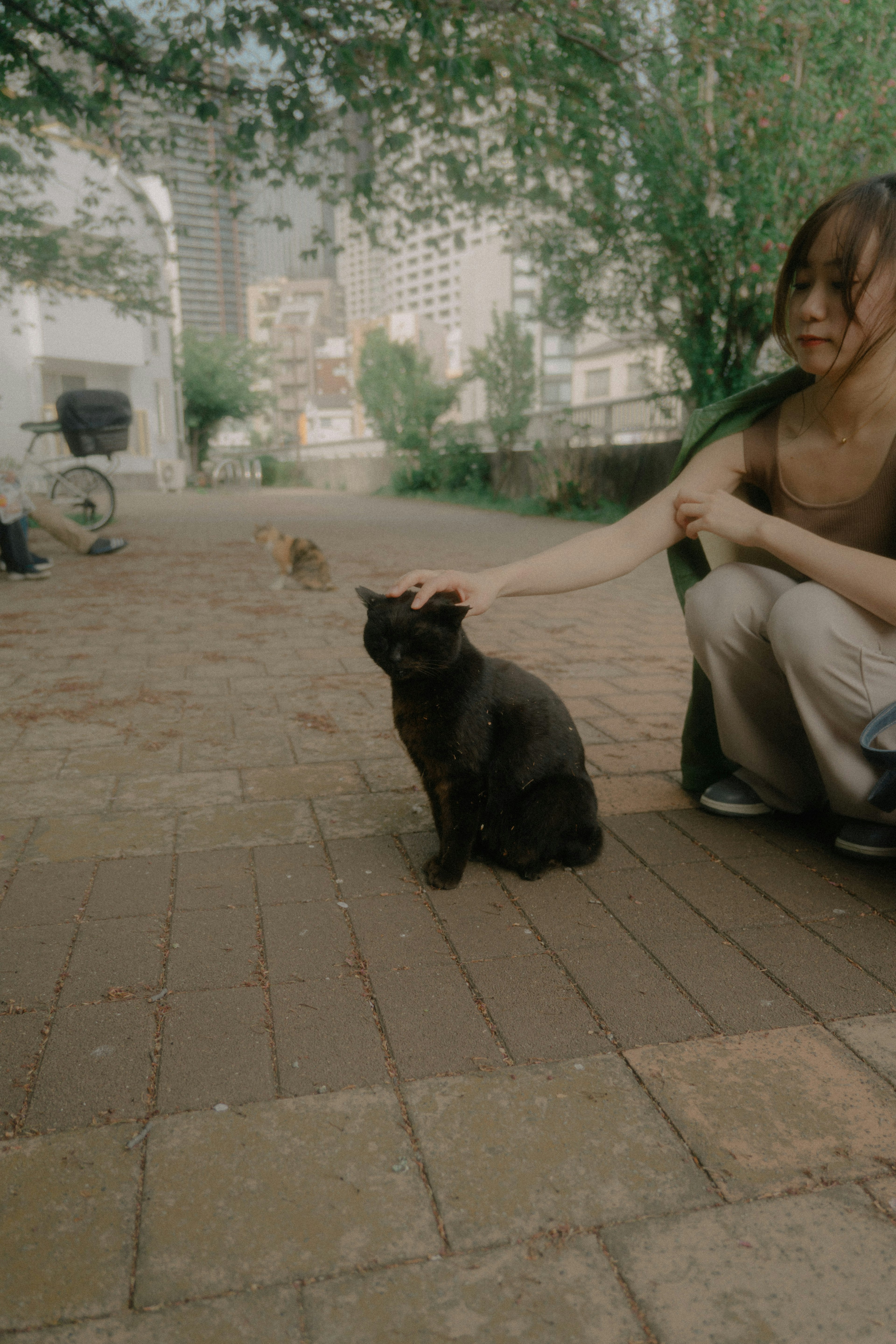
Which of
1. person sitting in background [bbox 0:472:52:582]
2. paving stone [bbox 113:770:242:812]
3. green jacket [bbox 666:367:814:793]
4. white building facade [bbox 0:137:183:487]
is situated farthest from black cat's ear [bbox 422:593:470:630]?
white building facade [bbox 0:137:183:487]

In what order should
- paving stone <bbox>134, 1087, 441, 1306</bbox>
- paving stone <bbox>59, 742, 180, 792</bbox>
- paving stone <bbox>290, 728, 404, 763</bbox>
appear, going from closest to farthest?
paving stone <bbox>134, 1087, 441, 1306</bbox>
paving stone <bbox>59, 742, 180, 792</bbox>
paving stone <bbox>290, 728, 404, 763</bbox>

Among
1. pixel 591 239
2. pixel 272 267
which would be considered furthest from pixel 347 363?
pixel 591 239

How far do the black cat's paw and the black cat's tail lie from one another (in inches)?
5.5

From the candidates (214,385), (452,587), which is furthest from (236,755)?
(214,385)

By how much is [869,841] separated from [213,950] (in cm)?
161

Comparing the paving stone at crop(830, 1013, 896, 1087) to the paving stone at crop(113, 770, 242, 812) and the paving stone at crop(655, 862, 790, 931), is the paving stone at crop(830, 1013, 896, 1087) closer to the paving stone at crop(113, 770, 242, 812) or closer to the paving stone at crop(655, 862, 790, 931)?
the paving stone at crop(655, 862, 790, 931)

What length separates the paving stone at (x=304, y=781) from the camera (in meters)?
2.94

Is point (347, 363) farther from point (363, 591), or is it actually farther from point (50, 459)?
point (363, 591)

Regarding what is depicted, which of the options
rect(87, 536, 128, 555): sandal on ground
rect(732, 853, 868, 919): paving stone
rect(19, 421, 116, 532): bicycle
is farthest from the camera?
rect(19, 421, 116, 532): bicycle

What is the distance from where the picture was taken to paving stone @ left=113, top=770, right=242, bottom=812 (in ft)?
9.32

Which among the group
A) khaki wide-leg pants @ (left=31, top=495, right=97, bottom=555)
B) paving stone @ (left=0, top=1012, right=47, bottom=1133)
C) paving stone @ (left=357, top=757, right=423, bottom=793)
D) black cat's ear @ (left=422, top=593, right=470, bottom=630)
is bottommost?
paving stone @ (left=0, top=1012, right=47, bottom=1133)

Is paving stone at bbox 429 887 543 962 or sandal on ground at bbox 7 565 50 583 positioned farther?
sandal on ground at bbox 7 565 50 583

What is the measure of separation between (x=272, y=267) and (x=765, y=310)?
172075mm

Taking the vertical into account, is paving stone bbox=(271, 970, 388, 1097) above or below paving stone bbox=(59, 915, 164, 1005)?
above
